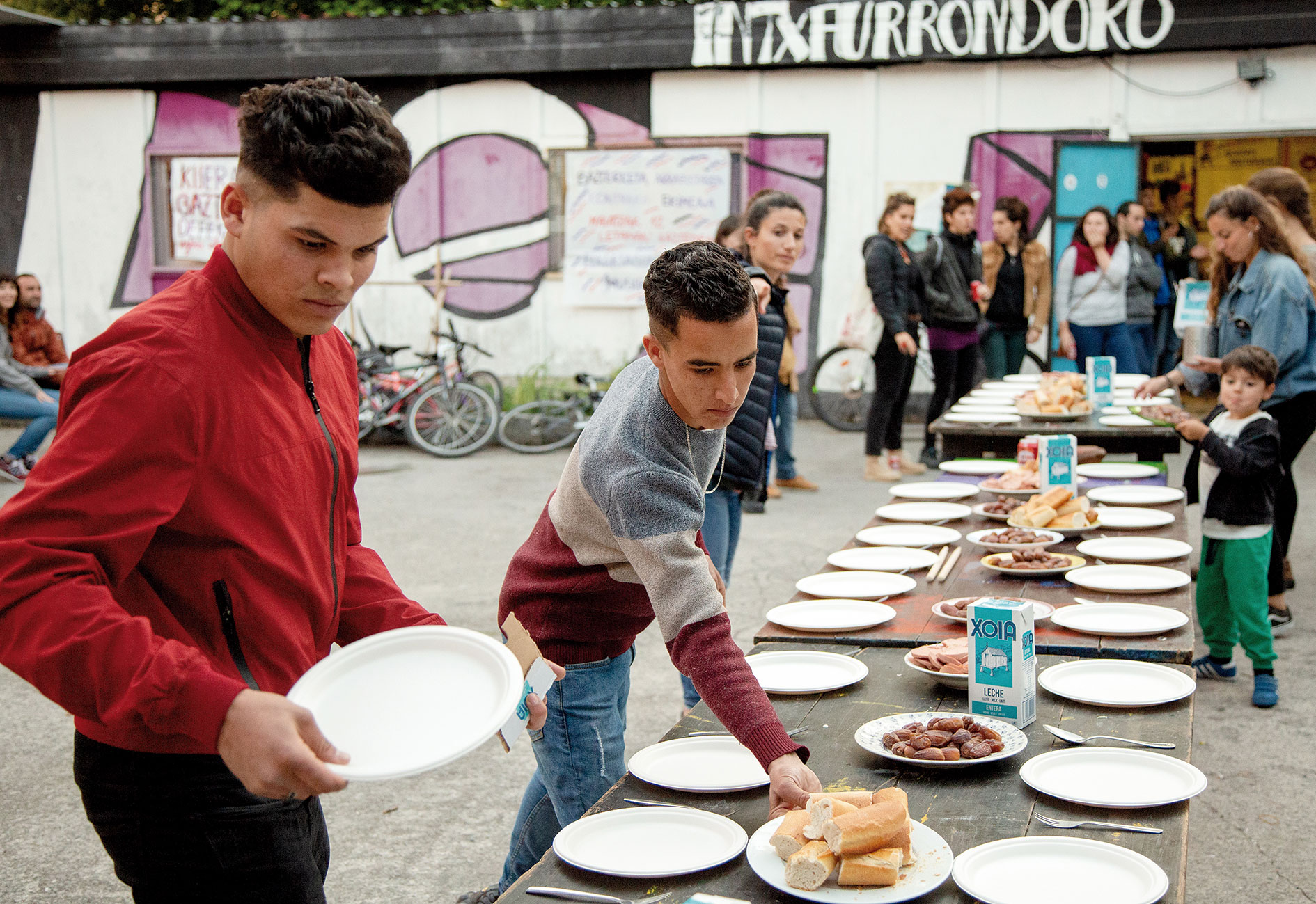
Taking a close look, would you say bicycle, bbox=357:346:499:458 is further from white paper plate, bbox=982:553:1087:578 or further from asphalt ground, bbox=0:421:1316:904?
white paper plate, bbox=982:553:1087:578

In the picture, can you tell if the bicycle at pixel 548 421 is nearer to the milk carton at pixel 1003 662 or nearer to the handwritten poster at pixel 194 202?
the handwritten poster at pixel 194 202

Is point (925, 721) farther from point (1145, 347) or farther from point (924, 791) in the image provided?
point (1145, 347)

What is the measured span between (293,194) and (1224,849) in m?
3.50

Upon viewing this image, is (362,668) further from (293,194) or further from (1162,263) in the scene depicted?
(1162,263)

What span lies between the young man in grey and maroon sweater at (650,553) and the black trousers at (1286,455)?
435cm

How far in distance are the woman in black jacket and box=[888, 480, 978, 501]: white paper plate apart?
4.39m

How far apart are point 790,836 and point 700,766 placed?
1.50ft

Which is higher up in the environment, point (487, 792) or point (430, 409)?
point (430, 409)

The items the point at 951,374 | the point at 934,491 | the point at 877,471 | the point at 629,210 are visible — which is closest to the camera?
the point at 934,491

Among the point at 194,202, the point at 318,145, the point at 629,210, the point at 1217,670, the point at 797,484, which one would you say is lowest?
the point at 1217,670

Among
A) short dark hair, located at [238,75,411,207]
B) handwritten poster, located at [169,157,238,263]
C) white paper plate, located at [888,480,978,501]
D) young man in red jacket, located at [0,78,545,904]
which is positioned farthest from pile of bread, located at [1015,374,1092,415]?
handwritten poster, located at [169,157,238,263]

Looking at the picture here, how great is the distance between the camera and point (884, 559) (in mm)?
3783

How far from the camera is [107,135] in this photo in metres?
14.6

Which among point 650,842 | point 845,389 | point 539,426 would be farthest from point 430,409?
point 650,842
